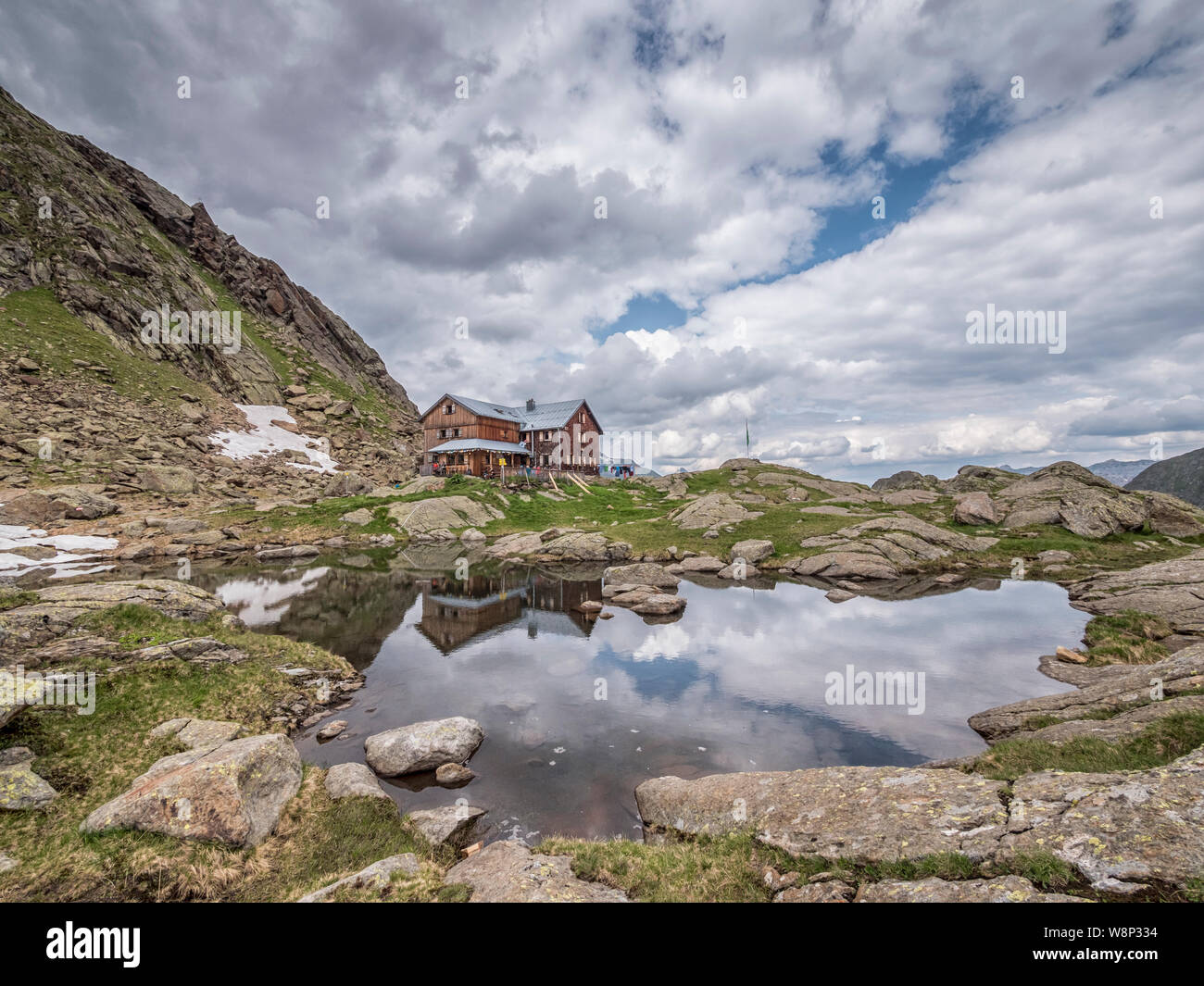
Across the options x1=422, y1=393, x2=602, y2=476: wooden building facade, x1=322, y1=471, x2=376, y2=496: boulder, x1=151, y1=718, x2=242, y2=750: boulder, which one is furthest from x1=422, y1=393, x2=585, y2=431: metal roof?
x1=151, y1=718, x2=242, y2=750: boulder

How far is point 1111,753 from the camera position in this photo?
1016cm

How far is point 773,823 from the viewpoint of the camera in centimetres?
1002

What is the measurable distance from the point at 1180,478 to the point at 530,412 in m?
129

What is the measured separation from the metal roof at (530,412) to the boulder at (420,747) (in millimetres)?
74869

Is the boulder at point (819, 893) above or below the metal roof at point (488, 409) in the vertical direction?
below

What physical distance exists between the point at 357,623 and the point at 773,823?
28.0m

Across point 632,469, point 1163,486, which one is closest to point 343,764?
point 632,469

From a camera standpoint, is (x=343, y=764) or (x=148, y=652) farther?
(x=148, y=652)

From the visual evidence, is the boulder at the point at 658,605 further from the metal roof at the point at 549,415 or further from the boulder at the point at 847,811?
the metal roof at the point at 549,415

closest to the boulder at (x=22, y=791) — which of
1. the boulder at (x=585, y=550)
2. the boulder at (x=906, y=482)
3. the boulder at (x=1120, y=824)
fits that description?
the boulder at (x=1120, y=824)

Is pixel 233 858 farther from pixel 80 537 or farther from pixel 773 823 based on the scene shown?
pixel 80 537

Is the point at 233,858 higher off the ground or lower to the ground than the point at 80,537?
lower

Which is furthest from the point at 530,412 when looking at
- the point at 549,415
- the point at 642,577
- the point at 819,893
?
the point at 819,893

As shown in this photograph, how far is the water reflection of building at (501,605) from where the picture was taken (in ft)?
97.7
